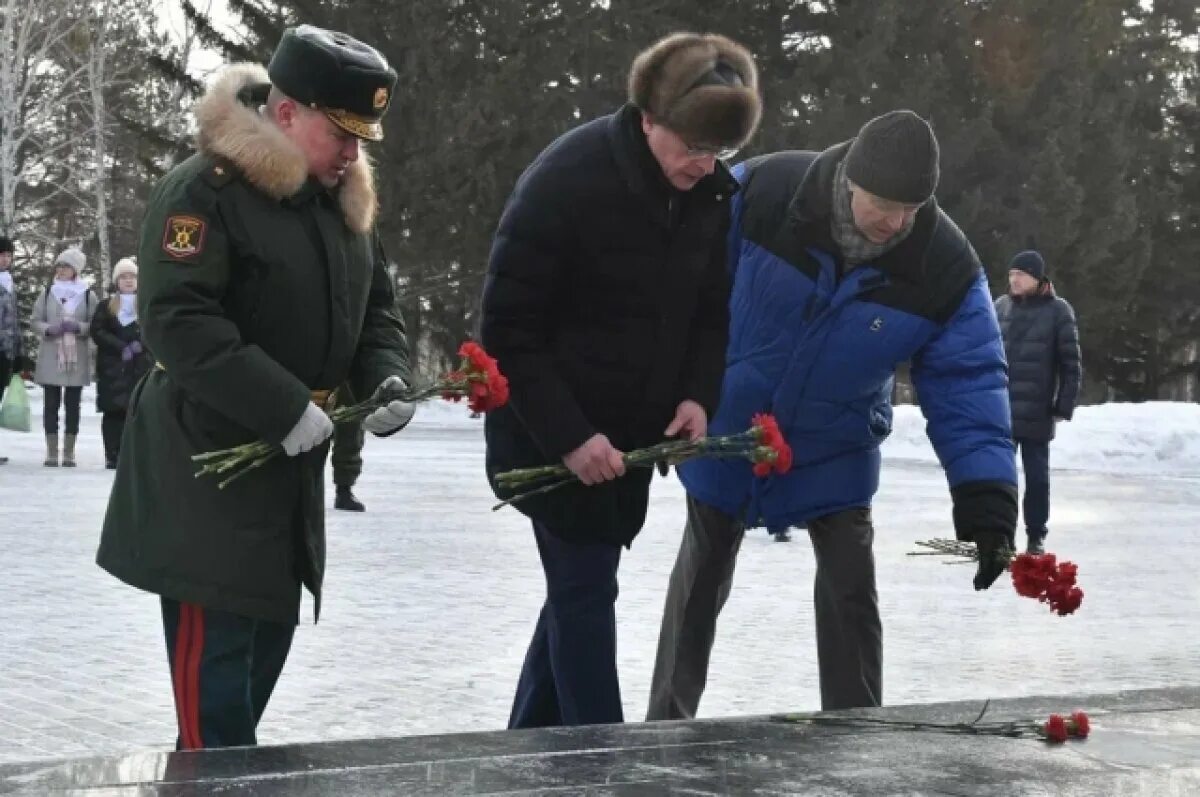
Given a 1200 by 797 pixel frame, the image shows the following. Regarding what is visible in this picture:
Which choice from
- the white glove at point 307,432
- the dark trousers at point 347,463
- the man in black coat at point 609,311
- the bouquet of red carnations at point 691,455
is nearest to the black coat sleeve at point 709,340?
the man in black coat at point 609,311

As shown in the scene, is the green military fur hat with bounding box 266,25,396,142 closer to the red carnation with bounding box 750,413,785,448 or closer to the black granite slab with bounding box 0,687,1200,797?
the red carnation with bounding box 750,413,785,448

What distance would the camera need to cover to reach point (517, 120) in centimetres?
3394

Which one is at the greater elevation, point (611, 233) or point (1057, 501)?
point (611, 233)

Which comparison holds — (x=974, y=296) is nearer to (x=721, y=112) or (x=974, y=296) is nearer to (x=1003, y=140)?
(x=721, y=112)

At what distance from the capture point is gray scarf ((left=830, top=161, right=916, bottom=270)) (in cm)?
482

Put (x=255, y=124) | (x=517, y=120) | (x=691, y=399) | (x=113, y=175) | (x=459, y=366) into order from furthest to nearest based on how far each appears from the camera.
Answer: (x=113, y=175)
(x=517, y=120)
(x=691, y=399)
(x=459, y=366)
(x=255, y=124)

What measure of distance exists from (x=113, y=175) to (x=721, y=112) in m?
46.1

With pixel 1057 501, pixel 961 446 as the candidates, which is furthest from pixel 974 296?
pixel 1057 501

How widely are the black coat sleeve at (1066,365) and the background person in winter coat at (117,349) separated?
22.4 feet

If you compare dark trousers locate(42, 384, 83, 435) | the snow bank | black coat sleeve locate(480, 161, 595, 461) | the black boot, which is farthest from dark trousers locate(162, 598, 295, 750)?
the snow bank

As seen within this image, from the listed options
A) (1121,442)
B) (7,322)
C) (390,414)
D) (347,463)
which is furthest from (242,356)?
(1121,442)

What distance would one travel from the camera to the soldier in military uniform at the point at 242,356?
3.78 metres

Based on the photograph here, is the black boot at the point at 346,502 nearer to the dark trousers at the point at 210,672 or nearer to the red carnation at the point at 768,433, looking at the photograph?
the red carnation at the point at 768,433

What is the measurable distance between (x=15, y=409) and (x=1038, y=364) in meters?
8.63
